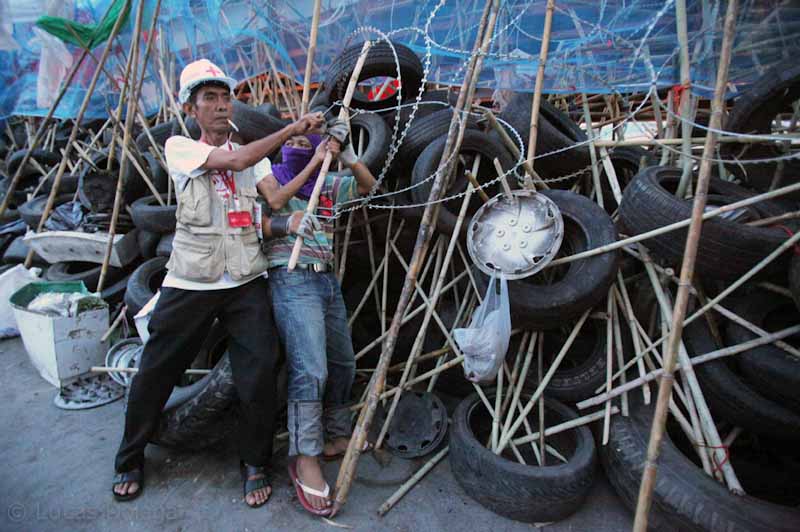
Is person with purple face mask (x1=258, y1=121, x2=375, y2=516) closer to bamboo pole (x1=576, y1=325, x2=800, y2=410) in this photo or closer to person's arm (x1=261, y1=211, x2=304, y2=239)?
person's arm (x1=261, y1=211, x2=304, y2=239)

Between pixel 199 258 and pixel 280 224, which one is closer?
pixel 199 258

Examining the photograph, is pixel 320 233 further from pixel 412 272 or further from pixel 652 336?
pixel 652 336

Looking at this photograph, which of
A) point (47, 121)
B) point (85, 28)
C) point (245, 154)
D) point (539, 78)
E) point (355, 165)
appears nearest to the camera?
point (245, 154)

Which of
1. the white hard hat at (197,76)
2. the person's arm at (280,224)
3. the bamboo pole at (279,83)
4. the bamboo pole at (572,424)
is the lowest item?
the bamboo pole at (572,424)

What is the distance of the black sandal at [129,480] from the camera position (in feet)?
7.25

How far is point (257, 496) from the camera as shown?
2.21 metres

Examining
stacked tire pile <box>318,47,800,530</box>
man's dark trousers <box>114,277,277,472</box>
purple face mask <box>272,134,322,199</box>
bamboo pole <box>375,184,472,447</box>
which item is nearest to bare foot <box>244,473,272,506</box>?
man's dark trousers <box>114,277,277,472</box>

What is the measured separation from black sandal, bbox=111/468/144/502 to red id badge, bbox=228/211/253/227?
1399mm

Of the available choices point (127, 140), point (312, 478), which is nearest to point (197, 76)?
point (312, 478)

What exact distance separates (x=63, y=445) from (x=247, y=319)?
156cm

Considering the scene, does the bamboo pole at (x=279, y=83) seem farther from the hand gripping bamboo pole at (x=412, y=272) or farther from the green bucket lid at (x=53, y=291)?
the hand gripping bamboo pole at (x=412, y=272)

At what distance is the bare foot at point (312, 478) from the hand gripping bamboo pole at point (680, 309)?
136cm

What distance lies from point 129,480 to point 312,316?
1259 mm

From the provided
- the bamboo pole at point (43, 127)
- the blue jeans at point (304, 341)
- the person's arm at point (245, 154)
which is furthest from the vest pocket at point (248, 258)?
the bamboo pole at point (43, 127)
